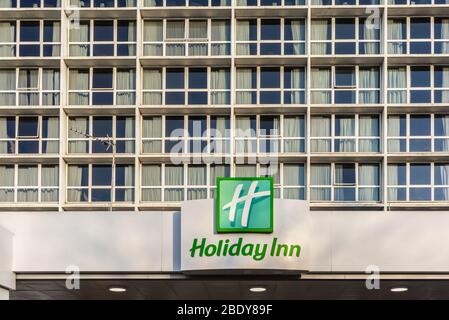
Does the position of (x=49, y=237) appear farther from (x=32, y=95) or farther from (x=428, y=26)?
(x=428, y=26)

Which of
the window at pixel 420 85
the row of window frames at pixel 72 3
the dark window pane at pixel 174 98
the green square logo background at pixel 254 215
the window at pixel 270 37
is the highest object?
the row of window frames at pixel 72 3

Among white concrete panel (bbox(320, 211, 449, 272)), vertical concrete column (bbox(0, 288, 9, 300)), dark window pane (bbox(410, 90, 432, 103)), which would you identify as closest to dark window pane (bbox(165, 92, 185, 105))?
dark window pane (bbox(410, 90, 432, 103))

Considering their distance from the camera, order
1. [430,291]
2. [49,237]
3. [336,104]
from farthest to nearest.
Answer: [336,104], [430,291], [49,237]

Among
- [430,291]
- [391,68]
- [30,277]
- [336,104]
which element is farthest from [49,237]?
[391,68]

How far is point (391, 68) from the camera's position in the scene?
25703mm

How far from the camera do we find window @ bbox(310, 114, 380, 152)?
25375 millimetres

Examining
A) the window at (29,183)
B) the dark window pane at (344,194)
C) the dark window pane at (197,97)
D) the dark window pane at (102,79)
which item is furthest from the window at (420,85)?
the window at (29,183)

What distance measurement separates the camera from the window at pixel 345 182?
993 inches

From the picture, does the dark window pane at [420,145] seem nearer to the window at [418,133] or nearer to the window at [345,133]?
the window at [418,133]

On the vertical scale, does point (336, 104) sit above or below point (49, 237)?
above

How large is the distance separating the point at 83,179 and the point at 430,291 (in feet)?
48.1

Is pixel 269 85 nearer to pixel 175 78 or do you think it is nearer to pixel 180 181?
pixel 175 78

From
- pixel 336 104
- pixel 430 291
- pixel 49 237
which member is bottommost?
pixel 430 291

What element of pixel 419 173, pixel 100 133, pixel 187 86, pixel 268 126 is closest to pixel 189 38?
pixel 187 86
